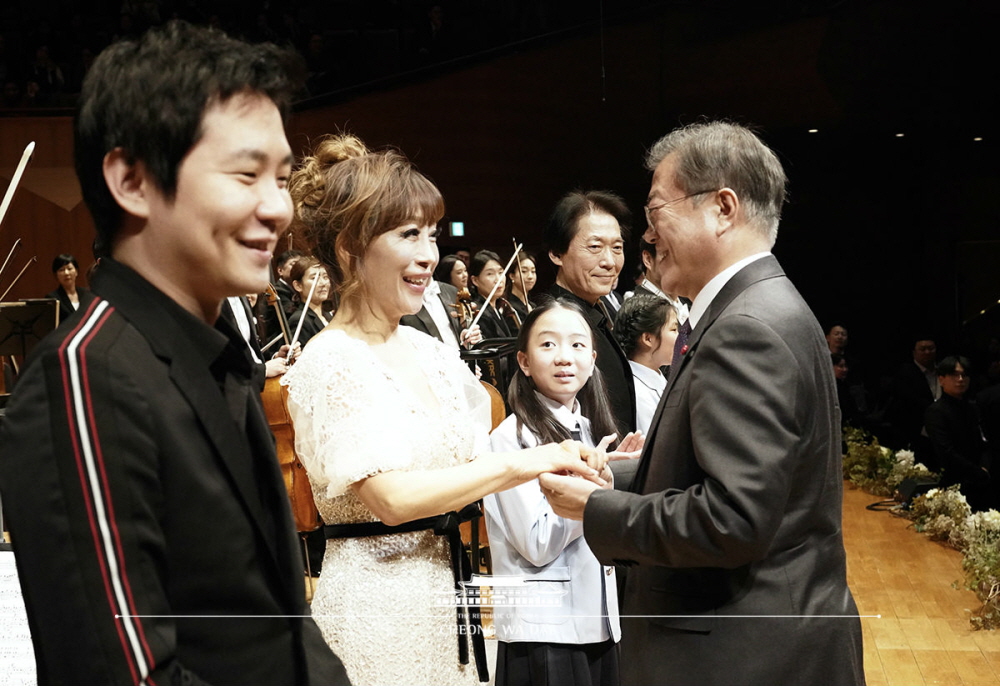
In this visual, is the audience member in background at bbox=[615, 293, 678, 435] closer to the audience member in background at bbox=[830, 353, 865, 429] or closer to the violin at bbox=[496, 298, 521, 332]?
the violin at bbox=[496, 298, 521, 332]

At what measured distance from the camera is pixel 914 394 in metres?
6.11

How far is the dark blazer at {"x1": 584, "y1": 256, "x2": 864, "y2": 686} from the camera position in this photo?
1.33 metres

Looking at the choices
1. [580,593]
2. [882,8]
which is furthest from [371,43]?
[580,593]

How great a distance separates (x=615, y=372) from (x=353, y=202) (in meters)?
1.04

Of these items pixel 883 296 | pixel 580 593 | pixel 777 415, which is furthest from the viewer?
pixel 883 296

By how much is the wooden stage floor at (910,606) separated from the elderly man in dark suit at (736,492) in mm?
494

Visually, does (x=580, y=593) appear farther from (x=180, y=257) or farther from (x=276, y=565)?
(x=180, y=257)

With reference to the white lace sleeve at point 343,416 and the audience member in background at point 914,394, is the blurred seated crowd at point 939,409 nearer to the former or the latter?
the audience member in background at point 914,394

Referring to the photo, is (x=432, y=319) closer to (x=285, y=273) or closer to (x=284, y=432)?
(x=284, y=432)

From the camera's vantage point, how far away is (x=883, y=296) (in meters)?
5.75

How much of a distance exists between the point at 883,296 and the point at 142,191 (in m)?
5.47

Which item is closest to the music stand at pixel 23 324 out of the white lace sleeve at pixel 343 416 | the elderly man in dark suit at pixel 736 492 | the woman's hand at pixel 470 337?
the woman's hand at pixel 470 337

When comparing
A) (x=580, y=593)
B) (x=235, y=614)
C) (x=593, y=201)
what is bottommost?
(x=580, y=593)

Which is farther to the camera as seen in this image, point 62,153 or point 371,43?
point 62,153
